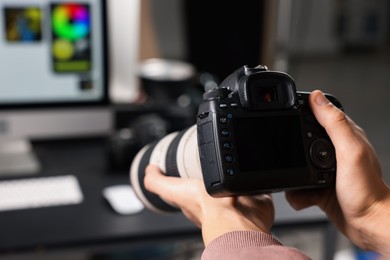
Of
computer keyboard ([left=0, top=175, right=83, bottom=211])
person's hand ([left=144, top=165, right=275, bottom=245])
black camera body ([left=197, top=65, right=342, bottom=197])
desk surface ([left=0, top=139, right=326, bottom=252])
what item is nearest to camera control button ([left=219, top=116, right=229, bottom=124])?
black camera body ([left=197, top=65, right=342, bottom=197])

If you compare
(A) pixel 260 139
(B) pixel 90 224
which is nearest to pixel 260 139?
(A) pixel 260 139

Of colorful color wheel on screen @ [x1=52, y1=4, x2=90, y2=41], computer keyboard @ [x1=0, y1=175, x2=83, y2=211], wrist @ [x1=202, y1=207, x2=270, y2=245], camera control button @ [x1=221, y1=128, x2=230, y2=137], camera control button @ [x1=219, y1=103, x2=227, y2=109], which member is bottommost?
computer keyboard @ [x1=0, y1=175, x2=83, y2=211]

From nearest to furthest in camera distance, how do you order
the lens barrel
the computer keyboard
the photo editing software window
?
the lens barrel < the computer keyboard < the photo editing software window

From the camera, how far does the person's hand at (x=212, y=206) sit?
0.70 meters

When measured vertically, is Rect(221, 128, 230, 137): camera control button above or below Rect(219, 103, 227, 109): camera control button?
below

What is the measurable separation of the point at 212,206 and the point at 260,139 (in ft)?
0.36

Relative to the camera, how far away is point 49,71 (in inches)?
54.2

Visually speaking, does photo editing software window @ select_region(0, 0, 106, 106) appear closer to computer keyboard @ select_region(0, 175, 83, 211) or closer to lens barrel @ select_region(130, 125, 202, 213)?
computer keyboard @ select_region(0, 175, 83, 211)

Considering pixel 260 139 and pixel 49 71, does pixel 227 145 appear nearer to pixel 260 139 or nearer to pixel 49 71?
pixel 260 139

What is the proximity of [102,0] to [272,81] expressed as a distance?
781mm

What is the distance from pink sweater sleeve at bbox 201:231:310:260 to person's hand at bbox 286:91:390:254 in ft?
0.50

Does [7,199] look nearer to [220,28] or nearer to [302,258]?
[302,258]

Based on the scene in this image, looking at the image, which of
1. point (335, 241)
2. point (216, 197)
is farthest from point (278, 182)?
point (335, 241)

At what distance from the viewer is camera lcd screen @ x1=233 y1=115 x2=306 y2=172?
69cm
